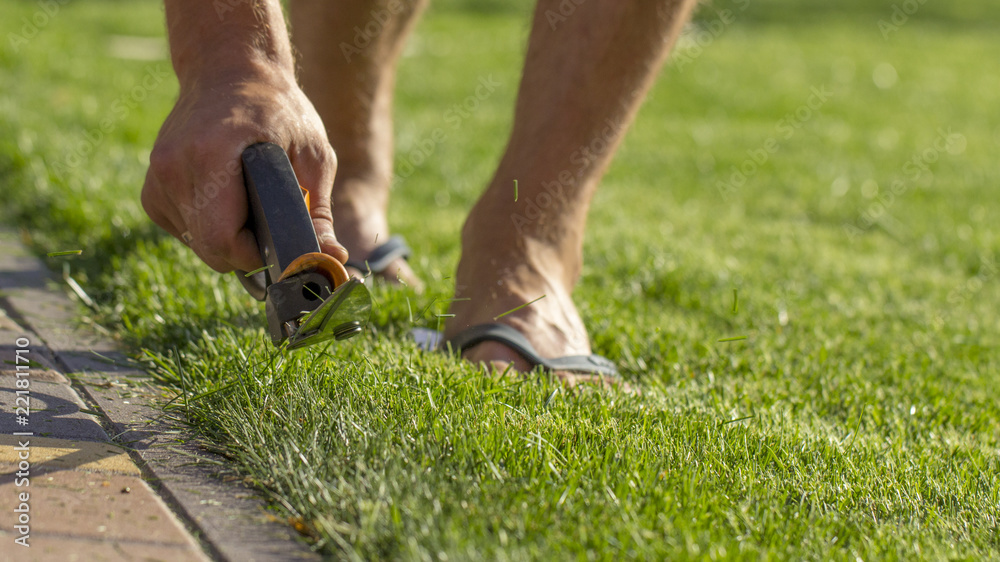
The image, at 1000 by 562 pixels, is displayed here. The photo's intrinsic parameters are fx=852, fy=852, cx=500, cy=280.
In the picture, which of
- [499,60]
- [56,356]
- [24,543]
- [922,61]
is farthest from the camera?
[922,61]

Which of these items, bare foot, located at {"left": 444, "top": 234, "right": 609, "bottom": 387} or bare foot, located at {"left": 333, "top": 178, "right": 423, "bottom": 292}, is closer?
bare foot, located at {"left": 444, "top": 234, "right": 609, "bottom": 387}

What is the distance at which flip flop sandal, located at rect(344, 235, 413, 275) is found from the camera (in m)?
2.66

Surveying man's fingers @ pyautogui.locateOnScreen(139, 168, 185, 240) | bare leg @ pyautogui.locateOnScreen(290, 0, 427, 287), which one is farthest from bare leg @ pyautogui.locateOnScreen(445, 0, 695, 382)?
man's fingers @ pyautogui.locateOnScreen(139, 168, 185, 240)

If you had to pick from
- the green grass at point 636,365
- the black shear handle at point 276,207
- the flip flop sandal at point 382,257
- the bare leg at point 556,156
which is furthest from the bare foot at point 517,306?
the black shear handle at point 276,207

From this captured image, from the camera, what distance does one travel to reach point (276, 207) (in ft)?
4.91

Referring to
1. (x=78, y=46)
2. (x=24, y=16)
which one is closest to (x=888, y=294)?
(x=78, y=46)

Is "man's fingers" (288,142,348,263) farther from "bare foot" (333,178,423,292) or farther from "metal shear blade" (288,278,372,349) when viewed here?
"bare foot" (333,178,423,292)

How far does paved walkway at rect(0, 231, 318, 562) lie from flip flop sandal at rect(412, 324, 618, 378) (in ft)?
2.36

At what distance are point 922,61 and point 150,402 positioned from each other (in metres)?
11.6

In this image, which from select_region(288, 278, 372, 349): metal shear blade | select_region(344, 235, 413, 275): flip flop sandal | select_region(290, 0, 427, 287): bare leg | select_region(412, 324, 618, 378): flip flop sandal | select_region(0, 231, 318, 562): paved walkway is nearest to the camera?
select_region(0, 231, 318, 562): paved walkway

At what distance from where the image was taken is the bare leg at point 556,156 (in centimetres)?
223

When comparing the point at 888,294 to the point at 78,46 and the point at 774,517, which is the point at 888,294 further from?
the point at 78,46

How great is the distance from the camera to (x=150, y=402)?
1855 mm

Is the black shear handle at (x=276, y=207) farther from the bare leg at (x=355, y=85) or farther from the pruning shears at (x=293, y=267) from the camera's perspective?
the bare leg at (x=355, y=85)
